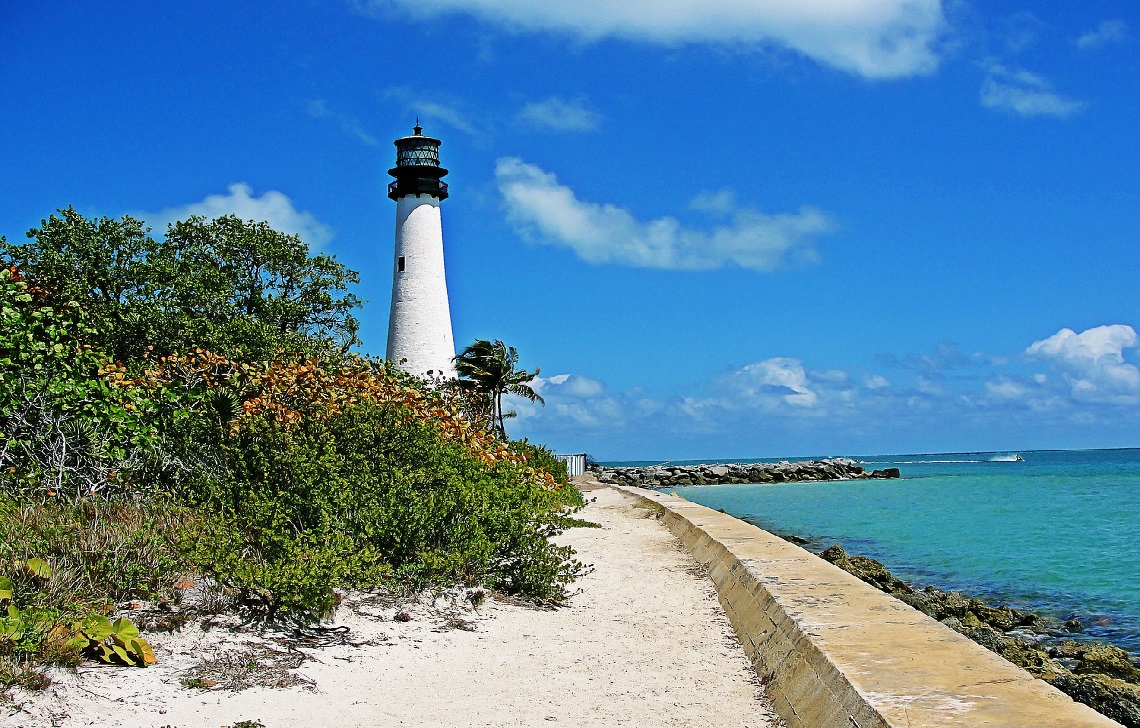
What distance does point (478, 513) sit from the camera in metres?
7.89

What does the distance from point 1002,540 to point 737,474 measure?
38373 millimetres

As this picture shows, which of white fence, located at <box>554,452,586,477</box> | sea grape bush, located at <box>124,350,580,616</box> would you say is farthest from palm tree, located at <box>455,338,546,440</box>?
sea grape bush, located at <box>124,350,580,616</box>

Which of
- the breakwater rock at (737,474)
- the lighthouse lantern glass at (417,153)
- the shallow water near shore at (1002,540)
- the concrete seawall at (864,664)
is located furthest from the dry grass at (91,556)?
the breakwater rock at (737,474)

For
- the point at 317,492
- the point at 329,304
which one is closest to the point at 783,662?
the point at 317,492

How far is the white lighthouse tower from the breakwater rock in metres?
18.2

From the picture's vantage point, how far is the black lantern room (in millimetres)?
33781

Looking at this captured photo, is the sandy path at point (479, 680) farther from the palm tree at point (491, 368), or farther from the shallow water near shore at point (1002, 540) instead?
the palm tree at point (491, 368)

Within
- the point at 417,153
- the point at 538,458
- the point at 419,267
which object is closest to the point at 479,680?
the point at 538,458

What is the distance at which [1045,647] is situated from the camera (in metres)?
10.1

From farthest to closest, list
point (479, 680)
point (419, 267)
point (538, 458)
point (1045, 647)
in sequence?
point (419, 267) → point (538, 458) → point (1045, 647) → point (479, 680)

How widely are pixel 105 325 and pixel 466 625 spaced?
5.97 m

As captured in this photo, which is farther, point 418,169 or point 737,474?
point 737,474

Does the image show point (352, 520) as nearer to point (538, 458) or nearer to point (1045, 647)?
point (1045, 647)

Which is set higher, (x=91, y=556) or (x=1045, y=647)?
(x=91, y=556)
